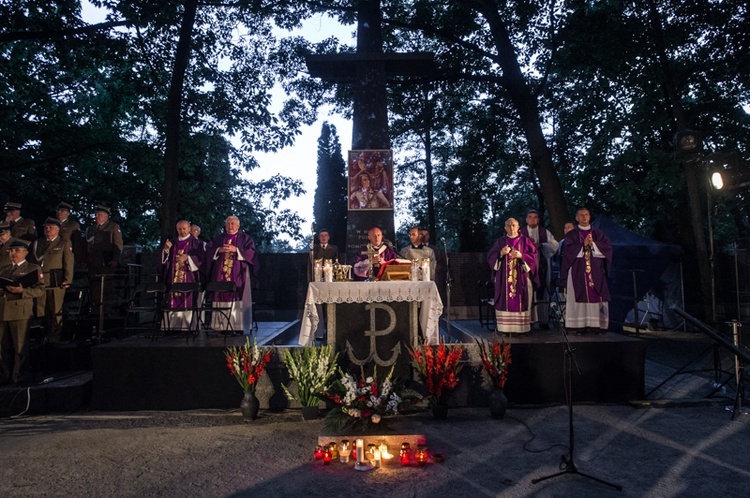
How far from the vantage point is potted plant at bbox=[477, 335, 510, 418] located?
6.94m

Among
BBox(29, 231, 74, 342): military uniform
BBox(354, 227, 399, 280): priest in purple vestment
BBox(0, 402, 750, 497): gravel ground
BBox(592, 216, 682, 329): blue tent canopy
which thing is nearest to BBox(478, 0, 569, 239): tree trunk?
BBox(592, 216, 682, 329): blue tent canopy

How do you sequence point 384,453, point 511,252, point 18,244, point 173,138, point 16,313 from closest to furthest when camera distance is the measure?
point 384,453 → point 16,313 → point 18,244 → point 511,252 → point 173,138

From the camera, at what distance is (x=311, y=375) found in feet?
22.4

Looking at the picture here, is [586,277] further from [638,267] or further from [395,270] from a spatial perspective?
[638,267]

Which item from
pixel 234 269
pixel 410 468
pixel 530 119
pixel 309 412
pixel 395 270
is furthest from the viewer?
pixel 530 119

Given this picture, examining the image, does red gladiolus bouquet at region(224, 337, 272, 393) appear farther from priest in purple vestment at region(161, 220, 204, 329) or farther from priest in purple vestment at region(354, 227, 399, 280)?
priest in purple vestment at region(161, 220, 204, 329)

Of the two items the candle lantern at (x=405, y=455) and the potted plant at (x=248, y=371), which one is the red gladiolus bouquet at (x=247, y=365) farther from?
the candle lantern at (x=405, y=455)

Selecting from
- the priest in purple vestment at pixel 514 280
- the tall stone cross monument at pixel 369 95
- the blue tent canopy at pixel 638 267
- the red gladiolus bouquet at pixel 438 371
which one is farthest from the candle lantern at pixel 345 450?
the blue tent canopy at pixel 638 267

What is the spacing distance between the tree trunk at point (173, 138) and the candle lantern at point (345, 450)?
7787 millimetres

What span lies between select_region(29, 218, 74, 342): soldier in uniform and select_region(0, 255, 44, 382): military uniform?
2.35 feet

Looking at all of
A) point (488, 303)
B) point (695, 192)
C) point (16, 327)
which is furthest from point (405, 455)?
point (695, 192)

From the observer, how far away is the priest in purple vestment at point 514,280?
888 centimetres

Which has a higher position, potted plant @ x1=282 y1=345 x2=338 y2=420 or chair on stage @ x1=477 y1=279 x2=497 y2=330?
chair on stage @ x1=477 y1=279 x2=497 y2=330

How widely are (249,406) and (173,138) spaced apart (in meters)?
8.11
